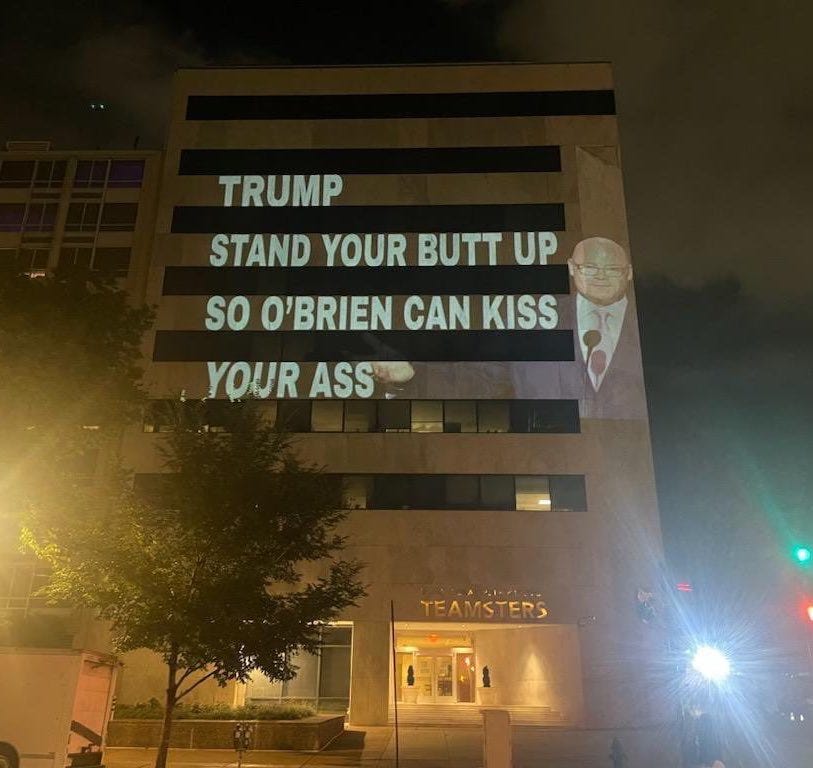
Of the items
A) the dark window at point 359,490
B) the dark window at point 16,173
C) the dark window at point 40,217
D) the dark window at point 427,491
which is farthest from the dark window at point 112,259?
the dark window at point 427,491

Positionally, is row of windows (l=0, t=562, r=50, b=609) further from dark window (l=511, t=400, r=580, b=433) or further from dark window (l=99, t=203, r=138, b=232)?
dark window (l=511, t=400, r=580, b=433)

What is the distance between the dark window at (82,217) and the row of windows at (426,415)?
13464 millimetres

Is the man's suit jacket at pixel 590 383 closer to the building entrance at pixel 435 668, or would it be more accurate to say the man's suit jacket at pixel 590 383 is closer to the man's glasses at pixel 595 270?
the man's glasses at pixel 595 270

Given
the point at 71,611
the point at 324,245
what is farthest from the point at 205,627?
the point at 324,245

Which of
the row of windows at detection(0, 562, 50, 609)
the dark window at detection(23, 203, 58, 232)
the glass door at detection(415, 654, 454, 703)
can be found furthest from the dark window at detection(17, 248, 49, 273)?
the glass door at detection(415, 654, 454, 703)

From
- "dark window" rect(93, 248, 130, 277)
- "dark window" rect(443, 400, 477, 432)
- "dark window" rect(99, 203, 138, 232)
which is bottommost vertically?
"dark window" rect(443, 400, 477, 432)

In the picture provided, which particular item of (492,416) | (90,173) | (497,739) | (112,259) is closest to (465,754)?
(497,739)

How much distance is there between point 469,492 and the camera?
34.5 meters

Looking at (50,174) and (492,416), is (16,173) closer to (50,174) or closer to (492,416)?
(50,174)

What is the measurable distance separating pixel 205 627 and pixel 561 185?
3190cm

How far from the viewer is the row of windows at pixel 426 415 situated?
1404 inches

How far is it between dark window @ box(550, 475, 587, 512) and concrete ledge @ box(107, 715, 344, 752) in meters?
16.8

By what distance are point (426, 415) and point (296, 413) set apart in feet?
21.8

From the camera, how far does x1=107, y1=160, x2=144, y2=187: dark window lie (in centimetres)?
4166
